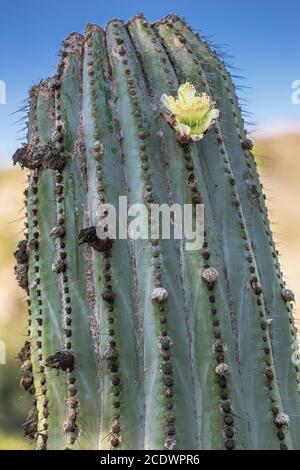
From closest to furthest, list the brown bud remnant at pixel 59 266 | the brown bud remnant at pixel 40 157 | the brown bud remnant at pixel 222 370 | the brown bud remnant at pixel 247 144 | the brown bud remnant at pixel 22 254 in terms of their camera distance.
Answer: the brown bud remnant at pixel 222 370
the brown bud remnant at pixel 59 266
the brown bud remnant at pixel 40 157
the brown bud remnant at pixel 22 254
the brown bud remnant at pixel 247 144

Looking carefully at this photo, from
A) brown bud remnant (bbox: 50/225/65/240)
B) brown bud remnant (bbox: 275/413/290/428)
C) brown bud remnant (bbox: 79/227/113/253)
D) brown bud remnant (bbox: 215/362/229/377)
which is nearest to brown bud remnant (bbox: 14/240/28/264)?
brown bud remnant (bbox: 50/225/65/240)

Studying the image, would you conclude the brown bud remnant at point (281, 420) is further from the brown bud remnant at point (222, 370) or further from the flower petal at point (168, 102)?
the flower petal at point (168, 102)

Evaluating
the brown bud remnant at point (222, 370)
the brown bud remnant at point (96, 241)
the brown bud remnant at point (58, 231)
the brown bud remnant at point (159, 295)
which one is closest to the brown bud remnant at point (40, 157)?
the brown bud remnant at point (58, 231)

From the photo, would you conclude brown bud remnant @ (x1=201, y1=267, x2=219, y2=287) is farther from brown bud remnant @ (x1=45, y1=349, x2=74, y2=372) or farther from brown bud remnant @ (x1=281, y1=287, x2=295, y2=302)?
brown bud remnant @ (x1=45, y1=349, x2=74, y2=372)

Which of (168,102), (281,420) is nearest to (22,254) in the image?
(168,102)

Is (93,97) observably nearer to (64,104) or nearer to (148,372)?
(64,104)
